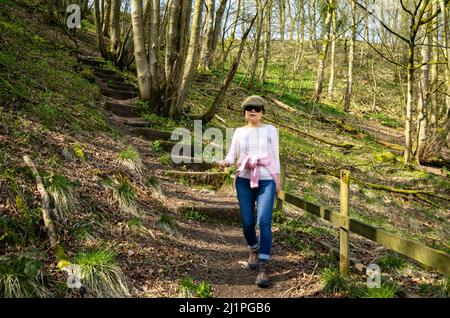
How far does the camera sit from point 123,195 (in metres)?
5.59

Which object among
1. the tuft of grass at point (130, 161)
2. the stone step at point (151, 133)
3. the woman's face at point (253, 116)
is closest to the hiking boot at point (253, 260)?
the woman's face at point (253, 116)

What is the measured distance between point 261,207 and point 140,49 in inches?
352

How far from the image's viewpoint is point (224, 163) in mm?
4766

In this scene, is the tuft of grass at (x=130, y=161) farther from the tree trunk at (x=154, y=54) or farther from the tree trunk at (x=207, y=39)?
the tree trunk at (x=207, y=39)

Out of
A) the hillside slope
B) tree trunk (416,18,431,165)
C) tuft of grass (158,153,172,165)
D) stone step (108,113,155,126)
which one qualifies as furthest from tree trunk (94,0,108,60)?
tree trunk (416,18,431,165)

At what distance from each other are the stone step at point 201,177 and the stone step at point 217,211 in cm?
158

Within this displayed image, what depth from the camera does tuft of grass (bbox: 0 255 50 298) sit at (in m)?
3.15

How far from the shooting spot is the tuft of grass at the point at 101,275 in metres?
3.63

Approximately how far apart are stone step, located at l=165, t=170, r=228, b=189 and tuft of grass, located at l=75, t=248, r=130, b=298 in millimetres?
4392

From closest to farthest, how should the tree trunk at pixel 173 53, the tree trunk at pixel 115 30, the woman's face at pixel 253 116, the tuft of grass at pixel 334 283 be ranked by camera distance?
the tuft of grass at pixel 334 283
the woman's face at pixel 253 116
the tree trunk at pixel 173 53
the tree trunk at pixel 115 30

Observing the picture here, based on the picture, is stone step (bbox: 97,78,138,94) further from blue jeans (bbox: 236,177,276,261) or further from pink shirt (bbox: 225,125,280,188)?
blue jeans (bbox: 236,177,276,261)

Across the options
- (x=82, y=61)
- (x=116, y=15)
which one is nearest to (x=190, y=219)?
(x=82, y=61)

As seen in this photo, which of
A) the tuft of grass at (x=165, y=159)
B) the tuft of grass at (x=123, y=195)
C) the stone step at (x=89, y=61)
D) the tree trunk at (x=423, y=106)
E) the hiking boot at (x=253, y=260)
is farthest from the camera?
the stone step at (x=89, y=61)

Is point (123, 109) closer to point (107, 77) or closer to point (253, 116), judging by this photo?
point (107, 77)
